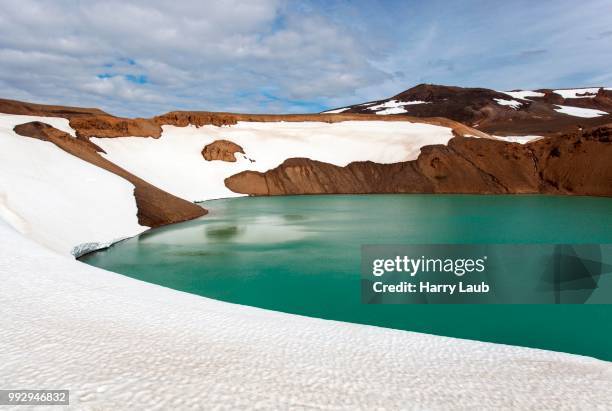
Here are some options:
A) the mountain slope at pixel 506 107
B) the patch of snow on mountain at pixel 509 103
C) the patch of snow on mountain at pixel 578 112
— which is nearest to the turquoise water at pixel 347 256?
the mountain slope at pixel 506 107

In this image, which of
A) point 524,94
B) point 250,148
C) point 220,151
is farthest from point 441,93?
point 220,151

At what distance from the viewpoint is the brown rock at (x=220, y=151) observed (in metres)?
50.8

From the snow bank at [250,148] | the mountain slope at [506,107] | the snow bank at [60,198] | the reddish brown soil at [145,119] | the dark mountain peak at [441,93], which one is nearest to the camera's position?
the snow bank at [60,198]

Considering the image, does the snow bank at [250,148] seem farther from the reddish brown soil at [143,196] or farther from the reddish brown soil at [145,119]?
the reddish brown soil at [143,196]

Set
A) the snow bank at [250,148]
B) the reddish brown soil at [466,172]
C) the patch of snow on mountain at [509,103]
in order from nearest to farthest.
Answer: the reddish brown soil at [466,172] < the snow bank at [250,148] < the patch of snow on mountain at [509,103]

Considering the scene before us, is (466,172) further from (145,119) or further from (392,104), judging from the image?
(392,104)

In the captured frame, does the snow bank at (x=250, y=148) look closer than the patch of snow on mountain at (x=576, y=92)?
Yes

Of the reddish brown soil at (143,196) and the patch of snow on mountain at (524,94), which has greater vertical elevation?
the patch of snow on mountain at (524,94)

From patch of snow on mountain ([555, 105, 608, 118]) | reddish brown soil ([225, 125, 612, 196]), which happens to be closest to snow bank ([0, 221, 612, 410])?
reddish brown soil ([225, 125, 612, 196])

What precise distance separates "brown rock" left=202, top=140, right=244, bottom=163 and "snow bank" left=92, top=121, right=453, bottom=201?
62 cm

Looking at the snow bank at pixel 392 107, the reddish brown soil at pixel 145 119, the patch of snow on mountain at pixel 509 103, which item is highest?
the snow bank at pixel 392 107

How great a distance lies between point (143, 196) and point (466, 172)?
34.6 m

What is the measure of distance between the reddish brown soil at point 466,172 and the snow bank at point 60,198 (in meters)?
23.7

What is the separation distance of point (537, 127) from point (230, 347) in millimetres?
98007
